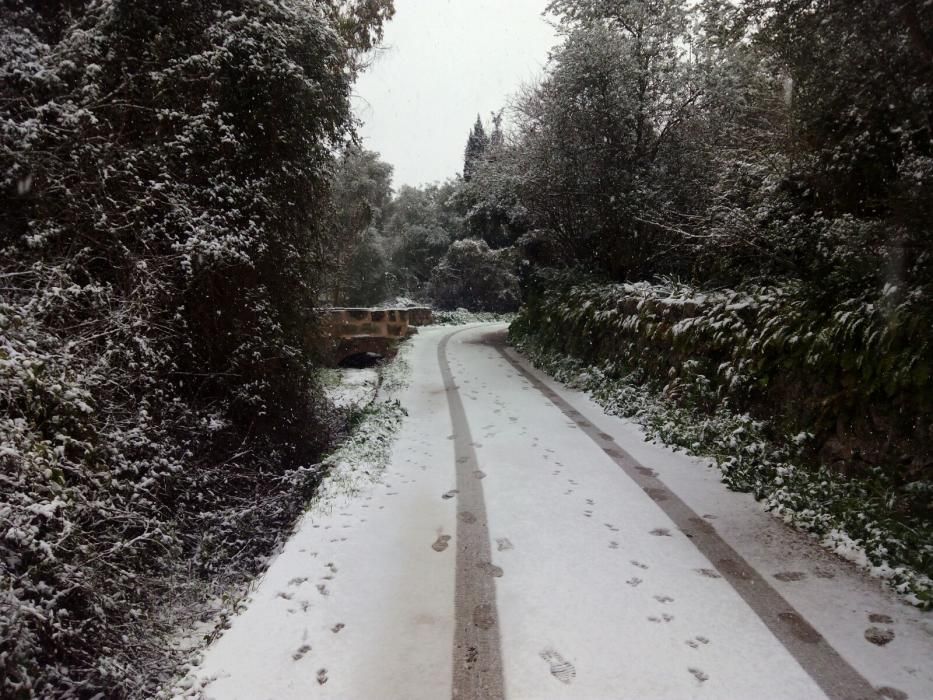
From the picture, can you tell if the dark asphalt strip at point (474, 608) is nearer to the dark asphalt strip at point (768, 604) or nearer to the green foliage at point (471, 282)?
the dark asphalt strip at point (768, 604)

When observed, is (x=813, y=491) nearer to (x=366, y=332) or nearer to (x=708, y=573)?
(x=708, y=573)

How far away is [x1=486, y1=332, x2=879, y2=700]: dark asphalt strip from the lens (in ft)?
8.30

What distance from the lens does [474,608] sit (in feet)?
10.5

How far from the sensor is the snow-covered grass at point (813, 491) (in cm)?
347

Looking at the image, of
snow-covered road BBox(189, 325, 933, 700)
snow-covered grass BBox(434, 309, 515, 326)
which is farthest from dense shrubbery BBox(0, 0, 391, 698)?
snow-covered grass BBox(434, 309, 515, 326)

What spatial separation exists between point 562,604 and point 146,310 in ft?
15.8

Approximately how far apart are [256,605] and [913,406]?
4.96 meters

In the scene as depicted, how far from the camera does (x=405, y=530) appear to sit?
4.36 meters

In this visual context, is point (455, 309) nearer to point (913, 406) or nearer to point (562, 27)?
point (562, 27)

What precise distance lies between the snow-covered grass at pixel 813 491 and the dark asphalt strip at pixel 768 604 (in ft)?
2.41

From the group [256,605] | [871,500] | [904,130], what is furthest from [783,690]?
[904,130]

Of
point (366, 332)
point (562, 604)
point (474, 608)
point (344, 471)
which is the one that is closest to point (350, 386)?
point (366, 332)

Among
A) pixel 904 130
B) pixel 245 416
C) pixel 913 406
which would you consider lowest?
pixel 245 416

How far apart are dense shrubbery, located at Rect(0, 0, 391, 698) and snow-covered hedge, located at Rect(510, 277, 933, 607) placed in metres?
4.91
